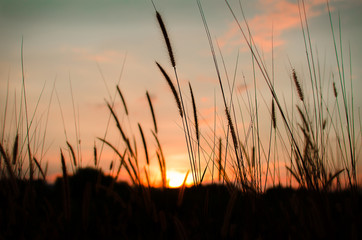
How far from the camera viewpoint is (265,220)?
1.37m

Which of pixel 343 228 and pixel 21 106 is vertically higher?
pixel 21 106

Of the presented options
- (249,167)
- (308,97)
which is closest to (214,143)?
(249,167)

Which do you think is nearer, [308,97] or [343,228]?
[343,228]

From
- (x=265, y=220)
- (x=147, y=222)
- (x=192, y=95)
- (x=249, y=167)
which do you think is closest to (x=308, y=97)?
(x=249, y=167)

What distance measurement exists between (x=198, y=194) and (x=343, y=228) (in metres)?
0.91

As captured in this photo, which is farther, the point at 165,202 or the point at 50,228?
the point at 165,202

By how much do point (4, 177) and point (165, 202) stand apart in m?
0.96

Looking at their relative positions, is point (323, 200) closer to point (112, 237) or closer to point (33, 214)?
point (112, 237)

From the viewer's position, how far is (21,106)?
2.30m

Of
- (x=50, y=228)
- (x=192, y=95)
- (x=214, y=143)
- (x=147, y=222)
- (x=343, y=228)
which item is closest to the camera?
(x=343, y=228)

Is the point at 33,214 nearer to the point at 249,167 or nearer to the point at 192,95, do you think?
the point at 192,95

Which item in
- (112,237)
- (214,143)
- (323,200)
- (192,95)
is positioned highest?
(192,95)

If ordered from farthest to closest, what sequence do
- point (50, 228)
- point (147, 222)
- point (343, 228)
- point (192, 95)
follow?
point (192, 95), point (147, 222), point (50, 228), point (343, 228)

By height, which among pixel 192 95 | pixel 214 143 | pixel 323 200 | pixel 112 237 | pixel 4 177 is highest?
pixel 192 95
